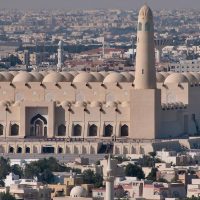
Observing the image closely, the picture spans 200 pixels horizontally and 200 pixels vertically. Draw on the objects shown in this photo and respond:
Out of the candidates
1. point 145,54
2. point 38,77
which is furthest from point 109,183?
point 38,77

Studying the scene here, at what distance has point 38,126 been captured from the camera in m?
60.9

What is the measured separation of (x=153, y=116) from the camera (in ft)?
196

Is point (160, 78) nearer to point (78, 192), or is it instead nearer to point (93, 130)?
point (93, 130)

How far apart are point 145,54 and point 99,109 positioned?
2012mm

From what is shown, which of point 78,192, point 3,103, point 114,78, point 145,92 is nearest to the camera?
point 78,192

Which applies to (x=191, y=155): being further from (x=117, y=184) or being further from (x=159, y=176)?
(x=117, y=184)

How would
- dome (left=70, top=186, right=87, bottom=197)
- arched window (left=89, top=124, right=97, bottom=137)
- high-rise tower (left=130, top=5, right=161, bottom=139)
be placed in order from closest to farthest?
1. dome (left=70, top=186, right=87, bottom=197)
2. high-rise tower (left=130, top=5, right=161, bottom=139)
3. arched window (left=89, top=124, right=97, bottom=137)

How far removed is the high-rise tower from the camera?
59688 millimetres

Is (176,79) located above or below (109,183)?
above

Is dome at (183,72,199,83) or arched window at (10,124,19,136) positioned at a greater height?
dome at (183,72,199,83)

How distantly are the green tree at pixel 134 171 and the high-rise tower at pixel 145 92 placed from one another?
9.36m

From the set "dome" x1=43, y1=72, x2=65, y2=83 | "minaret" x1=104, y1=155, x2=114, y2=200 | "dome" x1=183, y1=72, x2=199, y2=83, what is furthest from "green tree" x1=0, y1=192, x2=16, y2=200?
"dome" x1=183, y1=72, x2=199, y2=83

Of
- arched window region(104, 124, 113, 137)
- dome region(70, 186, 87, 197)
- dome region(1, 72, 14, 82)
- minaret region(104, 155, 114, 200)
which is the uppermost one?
dome region(1, 72, 14, 82)

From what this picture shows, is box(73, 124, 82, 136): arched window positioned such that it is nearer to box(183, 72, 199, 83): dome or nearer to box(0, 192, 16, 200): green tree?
box(183, 72, 199, 83): dome
